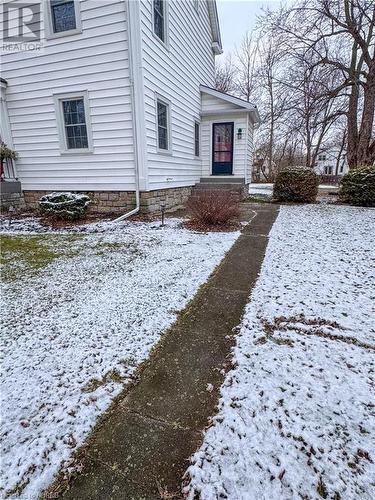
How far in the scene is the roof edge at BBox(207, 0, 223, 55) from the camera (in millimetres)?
10648

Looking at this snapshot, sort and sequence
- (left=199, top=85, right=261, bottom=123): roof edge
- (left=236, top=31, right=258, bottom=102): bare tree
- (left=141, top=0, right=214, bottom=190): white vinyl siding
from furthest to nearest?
(left=236, top=31, right=258, bottom=102): bare tree
(left=199, top=85, right=261, bottom=123): roof edge
(left=141, top=0, right=214, bottom=190): white vinyl siding

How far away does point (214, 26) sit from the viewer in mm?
11289

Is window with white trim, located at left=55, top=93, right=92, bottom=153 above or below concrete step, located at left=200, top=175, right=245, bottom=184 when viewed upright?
above

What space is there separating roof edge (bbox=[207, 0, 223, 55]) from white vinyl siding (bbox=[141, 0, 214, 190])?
1.32ft

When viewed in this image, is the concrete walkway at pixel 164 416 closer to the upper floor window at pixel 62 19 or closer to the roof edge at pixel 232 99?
the upper floor window at pixel 62 19

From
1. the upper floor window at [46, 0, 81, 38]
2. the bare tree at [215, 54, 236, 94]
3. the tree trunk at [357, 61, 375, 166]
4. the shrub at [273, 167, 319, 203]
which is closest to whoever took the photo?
the upper floor window at [46, 0, 81, 38]

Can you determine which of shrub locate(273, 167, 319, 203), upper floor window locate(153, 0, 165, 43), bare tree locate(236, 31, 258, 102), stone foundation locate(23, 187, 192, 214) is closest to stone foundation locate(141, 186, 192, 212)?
stone foundation locate(23, 187, 192, 214)

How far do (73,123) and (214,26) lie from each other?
8672mm

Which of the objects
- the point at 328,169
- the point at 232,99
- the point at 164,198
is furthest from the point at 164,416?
the point at 328,169

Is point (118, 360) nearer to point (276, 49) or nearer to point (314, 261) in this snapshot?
point (314, 261)

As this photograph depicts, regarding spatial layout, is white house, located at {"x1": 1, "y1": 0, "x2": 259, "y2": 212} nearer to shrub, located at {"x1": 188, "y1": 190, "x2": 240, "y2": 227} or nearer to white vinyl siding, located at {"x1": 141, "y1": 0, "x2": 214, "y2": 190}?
white vinyl siding, located at {"x1": 141, "y1": 0, "x2": 214, "y2": 190}

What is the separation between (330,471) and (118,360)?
1259mm

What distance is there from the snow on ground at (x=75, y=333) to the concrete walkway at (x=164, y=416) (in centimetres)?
11

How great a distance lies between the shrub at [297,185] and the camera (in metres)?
8.36
